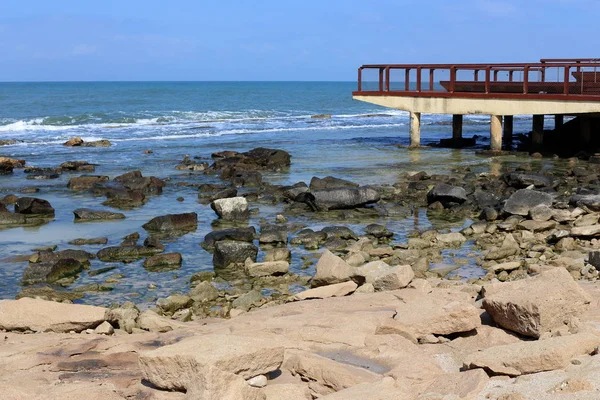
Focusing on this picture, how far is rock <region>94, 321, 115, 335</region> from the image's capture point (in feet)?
28.3

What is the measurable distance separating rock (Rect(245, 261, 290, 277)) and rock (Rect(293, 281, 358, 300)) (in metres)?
1.98

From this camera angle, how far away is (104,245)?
1480 centimetres

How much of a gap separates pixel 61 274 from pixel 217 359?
7.43 m

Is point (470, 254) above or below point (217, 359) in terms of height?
below

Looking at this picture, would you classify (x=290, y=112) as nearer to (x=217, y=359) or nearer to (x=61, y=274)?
(x=61, y=274)

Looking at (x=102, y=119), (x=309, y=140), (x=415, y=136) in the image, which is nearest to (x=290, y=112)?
(x=102, y=119)

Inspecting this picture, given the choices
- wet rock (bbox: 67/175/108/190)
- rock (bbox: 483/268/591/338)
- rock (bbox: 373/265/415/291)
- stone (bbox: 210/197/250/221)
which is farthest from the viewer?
wet rock (bbox: 67/175/108/190)

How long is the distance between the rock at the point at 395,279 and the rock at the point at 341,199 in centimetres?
746

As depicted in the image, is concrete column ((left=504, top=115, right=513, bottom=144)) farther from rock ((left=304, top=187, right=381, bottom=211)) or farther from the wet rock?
the wet rock

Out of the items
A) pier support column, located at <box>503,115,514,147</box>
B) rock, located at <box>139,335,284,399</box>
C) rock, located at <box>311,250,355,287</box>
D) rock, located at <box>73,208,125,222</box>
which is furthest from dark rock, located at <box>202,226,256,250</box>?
pier support column, located at <box>503,115,514,147</box>

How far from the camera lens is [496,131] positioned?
93.2 feet

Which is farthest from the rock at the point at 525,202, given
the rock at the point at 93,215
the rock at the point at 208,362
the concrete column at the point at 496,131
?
the concrete column at the point at 496,131

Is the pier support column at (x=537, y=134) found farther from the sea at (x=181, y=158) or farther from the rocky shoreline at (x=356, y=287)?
the rocky shoreline at (x=356, y=287)

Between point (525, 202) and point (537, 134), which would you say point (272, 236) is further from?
point (537, 134)
